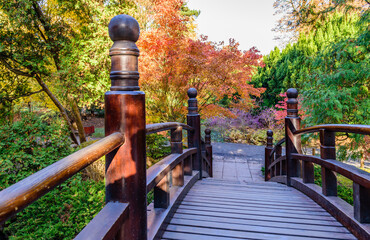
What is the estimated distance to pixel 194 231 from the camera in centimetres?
181

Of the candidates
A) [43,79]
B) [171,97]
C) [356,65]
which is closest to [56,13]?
[43,79]

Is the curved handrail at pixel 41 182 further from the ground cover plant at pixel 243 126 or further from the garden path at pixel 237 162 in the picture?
the ground cover plant at pixel 243 126

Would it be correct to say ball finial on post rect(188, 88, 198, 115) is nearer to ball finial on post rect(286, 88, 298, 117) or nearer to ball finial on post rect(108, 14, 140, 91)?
ball finial on post rect(286, 88, 298, 117)

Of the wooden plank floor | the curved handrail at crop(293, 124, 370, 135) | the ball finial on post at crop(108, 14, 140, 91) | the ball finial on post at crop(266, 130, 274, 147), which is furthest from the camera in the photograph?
the ball finial on post at crop(266, 130, 274, 147)

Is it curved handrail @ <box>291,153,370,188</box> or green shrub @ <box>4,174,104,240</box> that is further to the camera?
green shrub @ <box>4,174,104,240</box>

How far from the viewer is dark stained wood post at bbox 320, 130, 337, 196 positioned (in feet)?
7.05

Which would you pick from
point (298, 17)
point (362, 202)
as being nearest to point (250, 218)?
point (362, 202)

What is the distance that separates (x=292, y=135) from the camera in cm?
319

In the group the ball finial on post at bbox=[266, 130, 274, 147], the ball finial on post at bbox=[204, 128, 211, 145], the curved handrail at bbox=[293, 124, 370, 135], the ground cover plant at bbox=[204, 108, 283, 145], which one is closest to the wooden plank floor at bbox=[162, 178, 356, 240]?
the curved handrail at bbox=[293, 124, 370, 135]

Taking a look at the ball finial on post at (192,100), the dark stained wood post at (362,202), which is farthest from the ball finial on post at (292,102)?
the dark stained wood post at (362,202)

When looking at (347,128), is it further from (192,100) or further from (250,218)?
(192,100)

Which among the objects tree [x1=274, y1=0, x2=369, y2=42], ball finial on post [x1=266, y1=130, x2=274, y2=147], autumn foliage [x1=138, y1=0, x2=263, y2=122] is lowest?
ball finial on post [x1=266, y1=130, x2=274, y2=147]

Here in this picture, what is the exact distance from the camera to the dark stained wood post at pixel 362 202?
1.60m

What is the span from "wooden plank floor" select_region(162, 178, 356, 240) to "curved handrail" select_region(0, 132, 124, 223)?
1164mm
